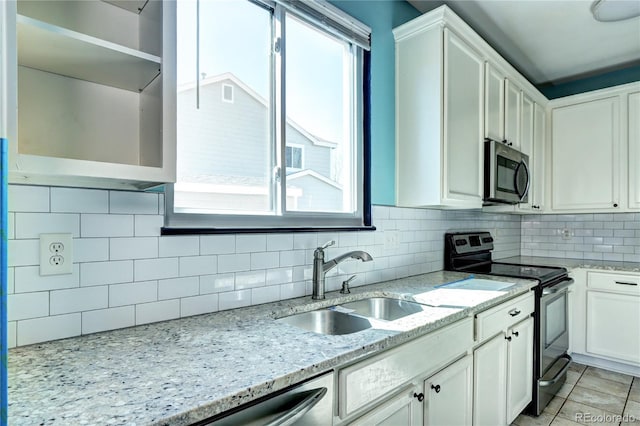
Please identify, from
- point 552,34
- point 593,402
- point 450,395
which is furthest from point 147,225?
point 552,34

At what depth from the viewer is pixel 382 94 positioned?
89.7 inches

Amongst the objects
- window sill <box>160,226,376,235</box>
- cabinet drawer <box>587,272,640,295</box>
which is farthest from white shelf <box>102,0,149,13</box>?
cabinet drawer <box>587,272,640,295</box>

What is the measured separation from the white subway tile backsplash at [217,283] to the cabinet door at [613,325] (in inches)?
123

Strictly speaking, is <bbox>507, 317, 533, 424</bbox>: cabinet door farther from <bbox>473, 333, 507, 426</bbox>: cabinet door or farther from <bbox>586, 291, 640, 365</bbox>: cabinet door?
<bbox>586, 291, 640, 365</bbox>: cabinet door

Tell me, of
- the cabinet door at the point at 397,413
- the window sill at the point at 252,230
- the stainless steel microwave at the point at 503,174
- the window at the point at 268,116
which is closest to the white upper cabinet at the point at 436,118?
the stainless steel microwave at the point at 503,174

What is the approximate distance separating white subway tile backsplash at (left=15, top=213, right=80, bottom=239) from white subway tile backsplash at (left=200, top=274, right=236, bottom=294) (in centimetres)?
46

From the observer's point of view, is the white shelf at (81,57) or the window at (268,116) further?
the window at (268,116)

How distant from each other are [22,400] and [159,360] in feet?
0.91

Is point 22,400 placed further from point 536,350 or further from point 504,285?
point 536,350

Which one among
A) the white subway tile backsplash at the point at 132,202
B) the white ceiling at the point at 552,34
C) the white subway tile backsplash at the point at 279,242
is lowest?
the white subway tile backsplash at the point at 279,242

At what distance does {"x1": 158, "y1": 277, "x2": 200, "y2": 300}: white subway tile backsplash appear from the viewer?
130 centimetres

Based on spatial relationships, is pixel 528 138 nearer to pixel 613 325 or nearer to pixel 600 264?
pixel 600 264

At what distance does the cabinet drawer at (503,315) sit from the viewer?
5.82 feet

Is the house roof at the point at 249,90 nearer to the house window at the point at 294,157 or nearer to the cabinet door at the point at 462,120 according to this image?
the house window at the point at 294,157
